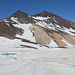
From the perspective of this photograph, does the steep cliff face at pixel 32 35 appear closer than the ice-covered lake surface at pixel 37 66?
No

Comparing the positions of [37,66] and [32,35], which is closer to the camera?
[37,66]

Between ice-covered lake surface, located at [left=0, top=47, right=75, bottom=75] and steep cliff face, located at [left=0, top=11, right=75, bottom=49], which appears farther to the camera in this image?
steep cliff face, located at [left=0, top=11, right=75, bottom=49]

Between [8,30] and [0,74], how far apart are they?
4464 centimetres

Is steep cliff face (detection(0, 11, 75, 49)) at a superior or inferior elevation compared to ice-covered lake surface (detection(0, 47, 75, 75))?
superior

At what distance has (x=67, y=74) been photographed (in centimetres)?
1097

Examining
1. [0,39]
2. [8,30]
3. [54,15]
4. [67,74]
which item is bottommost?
[67,74]

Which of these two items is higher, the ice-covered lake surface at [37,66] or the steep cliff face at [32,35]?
the steep cliff face at [32,35]

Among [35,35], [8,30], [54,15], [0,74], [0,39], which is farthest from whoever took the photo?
[54,15]

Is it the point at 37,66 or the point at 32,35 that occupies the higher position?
the point at 32,35

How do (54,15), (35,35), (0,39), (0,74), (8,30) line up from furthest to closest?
(54,15) < (35,35) < (8,30) < (0,39) < (0,74)

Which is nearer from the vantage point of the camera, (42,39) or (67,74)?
(67,74)

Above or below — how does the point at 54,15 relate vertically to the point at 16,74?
above

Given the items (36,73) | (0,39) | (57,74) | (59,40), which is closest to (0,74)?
(36,73)

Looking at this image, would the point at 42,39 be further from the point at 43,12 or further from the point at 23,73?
the point at 43,12
